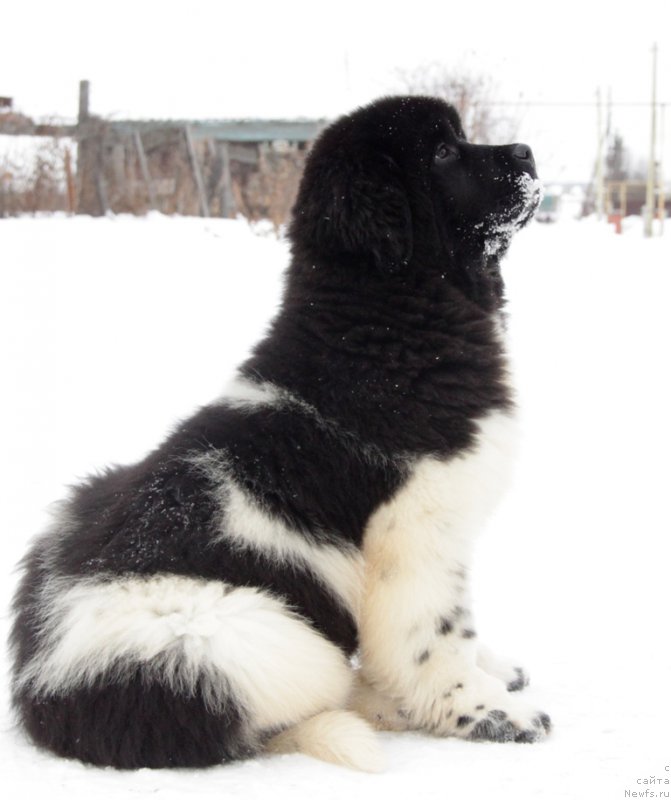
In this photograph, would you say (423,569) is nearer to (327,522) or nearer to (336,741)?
(327,522)

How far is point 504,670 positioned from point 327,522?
1.00 meters

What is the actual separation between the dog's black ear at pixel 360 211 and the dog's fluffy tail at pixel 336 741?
1485 mm

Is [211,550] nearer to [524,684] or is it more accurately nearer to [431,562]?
[431,562]

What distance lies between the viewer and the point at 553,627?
4.10 meters

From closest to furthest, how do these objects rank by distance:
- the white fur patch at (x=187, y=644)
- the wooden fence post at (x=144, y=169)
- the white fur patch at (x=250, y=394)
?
the white fur patch at (x=187, y=644) < the white fur patch at (x=250, y=394) < the wooden fence post at (x=144, y=169)

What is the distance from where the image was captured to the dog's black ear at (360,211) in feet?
10.9

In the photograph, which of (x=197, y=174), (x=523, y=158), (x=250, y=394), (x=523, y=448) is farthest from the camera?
(x=197, y=174)

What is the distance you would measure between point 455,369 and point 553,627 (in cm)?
142

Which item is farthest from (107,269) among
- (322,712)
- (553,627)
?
(322,712)

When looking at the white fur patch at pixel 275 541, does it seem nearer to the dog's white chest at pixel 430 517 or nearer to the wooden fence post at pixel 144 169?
the dog's white chest at pixel 430 517


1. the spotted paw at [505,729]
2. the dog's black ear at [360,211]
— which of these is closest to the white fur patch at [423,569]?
the spotted paw at [505,729]

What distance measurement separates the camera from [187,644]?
8.78 ft

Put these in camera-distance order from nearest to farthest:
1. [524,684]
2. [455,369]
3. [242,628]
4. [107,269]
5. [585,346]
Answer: [242,628]
[455,369]
[524,684]
[585,346]
[107,269]

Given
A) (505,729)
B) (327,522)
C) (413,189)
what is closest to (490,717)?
(505,729)
